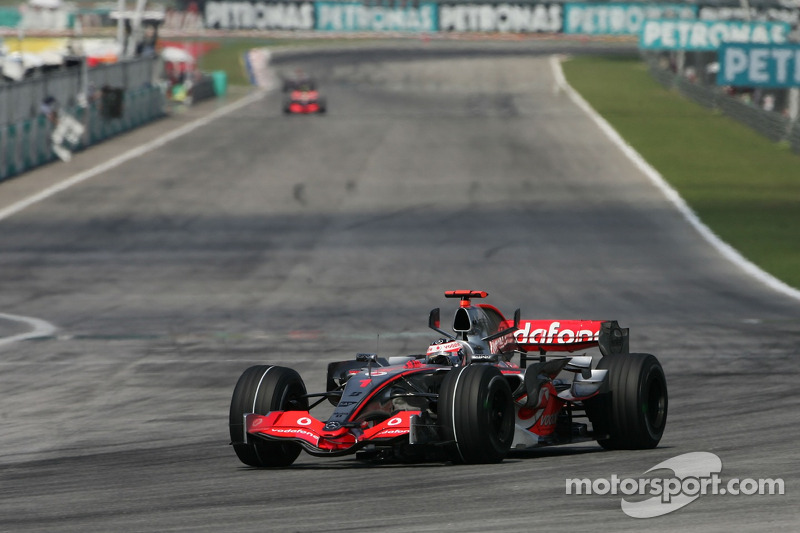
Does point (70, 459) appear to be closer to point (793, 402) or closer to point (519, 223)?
point (793, 402)

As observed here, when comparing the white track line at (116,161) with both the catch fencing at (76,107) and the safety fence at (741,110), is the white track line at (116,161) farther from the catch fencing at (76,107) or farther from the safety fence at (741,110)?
the safety fence at (741,110)

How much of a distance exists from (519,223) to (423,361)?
2431cm

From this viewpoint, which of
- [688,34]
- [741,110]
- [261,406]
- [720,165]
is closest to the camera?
[261,406]

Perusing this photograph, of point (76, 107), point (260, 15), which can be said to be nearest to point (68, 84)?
point (76, 107)

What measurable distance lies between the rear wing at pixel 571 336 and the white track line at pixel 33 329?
980 centimetres

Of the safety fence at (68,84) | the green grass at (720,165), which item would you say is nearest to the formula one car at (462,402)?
the green grass at (720,165)

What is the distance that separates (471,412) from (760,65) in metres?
48.0

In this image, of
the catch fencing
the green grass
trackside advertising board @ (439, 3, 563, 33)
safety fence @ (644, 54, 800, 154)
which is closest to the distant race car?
the catch fencing

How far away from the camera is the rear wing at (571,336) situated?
12.4 metres

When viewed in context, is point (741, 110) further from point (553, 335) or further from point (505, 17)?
point (553, 335)

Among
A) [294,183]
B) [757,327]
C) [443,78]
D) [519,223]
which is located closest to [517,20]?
[443,78]

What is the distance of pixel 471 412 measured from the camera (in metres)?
10.3

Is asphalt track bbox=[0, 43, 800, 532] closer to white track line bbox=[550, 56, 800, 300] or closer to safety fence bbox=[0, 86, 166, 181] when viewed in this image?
white track line bbox=[550, 56, 800, 300]

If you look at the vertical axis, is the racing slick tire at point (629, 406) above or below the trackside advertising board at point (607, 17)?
above
